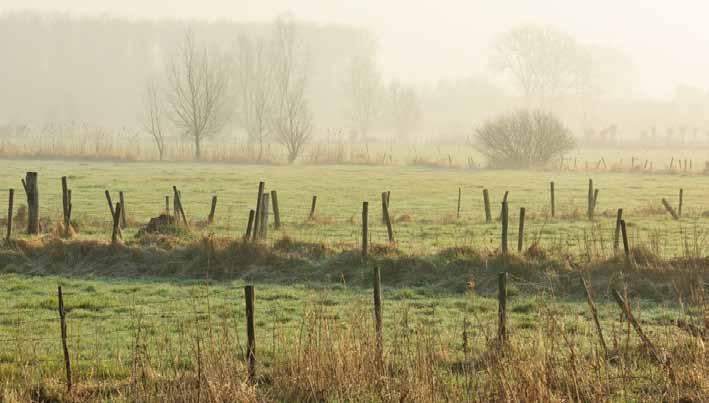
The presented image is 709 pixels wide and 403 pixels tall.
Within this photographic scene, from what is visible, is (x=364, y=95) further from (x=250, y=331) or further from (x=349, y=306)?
(x=250, y=331)

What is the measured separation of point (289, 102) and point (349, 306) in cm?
6621

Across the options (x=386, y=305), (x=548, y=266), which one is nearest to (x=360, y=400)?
(x=386, y=305)

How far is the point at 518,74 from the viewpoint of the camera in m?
126

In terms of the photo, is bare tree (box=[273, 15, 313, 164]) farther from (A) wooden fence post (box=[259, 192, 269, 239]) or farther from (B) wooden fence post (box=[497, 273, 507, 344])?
(B) wooden fence post (box=[497, 273, 507, 344])

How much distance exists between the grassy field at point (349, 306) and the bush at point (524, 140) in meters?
21.5

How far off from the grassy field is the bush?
70.7 feet

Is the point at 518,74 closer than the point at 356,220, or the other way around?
the point at 356,220

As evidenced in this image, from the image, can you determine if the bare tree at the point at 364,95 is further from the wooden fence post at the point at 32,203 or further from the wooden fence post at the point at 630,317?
the wooden fence post at the point at 630,317

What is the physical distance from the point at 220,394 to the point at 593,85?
133222 millimetres

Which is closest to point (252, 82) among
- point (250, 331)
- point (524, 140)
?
point (524, 140)

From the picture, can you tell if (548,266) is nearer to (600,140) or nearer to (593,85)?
(600,140)

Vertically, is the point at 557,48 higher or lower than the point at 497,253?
higher

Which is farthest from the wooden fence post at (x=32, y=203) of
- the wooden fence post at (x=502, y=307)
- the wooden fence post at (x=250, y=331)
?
the wooden fence post at (x=502, y=307)

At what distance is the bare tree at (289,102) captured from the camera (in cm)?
6356
